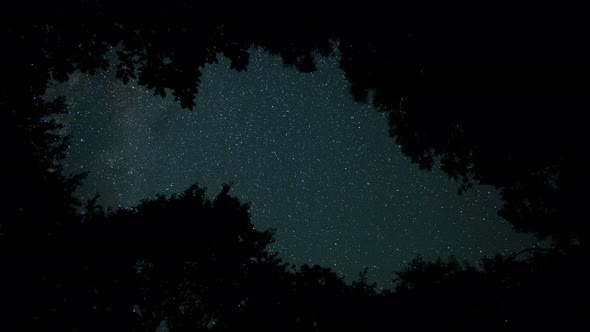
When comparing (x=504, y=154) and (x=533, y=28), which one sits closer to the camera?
(x=533, y=28)

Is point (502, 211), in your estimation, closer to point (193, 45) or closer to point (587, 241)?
point (587, 241)

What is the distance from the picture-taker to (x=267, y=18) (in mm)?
5391

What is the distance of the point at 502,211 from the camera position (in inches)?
358

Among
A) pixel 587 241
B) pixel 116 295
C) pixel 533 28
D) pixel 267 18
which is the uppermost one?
pixel 533 28

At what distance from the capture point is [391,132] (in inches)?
417

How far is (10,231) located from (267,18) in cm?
954

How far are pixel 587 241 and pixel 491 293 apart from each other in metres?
2.07

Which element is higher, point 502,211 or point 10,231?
point 502,211

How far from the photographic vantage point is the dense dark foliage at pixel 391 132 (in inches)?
180

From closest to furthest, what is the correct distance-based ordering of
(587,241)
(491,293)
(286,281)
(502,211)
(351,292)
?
(491,293)
(587,241)
(351,292)
(502,211)
(286,281)

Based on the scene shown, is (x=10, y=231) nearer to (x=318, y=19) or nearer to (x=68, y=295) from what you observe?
(x=68, y=295)

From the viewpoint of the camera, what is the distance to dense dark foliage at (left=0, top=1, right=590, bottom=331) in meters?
4.58

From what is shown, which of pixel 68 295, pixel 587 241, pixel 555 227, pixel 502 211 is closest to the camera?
pixel 587 241

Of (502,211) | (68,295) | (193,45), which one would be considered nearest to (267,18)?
(193,45)
